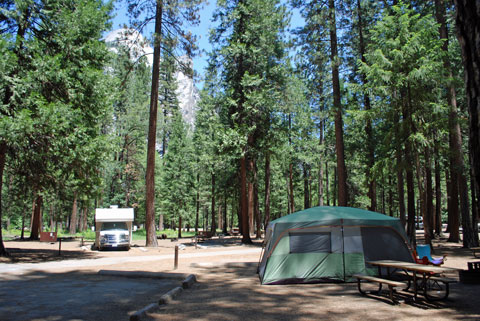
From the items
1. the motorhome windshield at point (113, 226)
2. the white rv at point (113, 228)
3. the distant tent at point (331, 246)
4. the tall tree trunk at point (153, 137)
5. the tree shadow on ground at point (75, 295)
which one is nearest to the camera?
the tree shadow on ground at point (75, 295)

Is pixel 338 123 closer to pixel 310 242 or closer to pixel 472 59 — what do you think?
pixel 310 242

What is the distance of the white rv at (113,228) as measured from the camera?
20922 mm

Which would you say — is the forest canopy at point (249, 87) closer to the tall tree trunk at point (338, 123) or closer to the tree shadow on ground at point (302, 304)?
the tall tree trunk at point (338, 123)

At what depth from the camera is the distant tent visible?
397 inches

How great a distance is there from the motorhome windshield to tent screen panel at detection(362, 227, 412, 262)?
15873 millimetres

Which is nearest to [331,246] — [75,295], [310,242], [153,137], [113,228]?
[310,242]

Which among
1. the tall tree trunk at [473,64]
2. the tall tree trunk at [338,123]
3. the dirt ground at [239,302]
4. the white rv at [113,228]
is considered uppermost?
the tall tree trunk at [338,123]

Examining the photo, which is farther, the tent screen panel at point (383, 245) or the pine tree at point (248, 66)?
the pine tree at point (248, 66)

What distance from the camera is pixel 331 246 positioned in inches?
407

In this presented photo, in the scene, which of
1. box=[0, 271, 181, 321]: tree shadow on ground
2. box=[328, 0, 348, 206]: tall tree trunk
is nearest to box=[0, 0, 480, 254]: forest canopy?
box=[328, 0, 348, 206]: tall tree trunk

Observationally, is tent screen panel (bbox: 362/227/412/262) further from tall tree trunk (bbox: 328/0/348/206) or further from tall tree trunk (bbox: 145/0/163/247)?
tall tree trunk (bbox: 145/0/163/247)

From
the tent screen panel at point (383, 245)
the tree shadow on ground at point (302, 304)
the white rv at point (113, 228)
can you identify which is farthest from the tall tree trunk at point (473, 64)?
the white rv at point (113, 228)

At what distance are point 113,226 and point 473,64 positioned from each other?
72.9 feet

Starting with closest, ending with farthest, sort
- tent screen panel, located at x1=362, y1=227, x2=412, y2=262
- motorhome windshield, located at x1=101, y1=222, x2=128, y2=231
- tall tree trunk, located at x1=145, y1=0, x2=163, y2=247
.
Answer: tent screen panel, located at x1=362, y1=227, x2=412, y2=262 → tall tree trunk, located at x1=145, y1=0, x2=163, y2=247 → motorhome windshield, located at x1=101, y1=222, x2=128, y2=231
